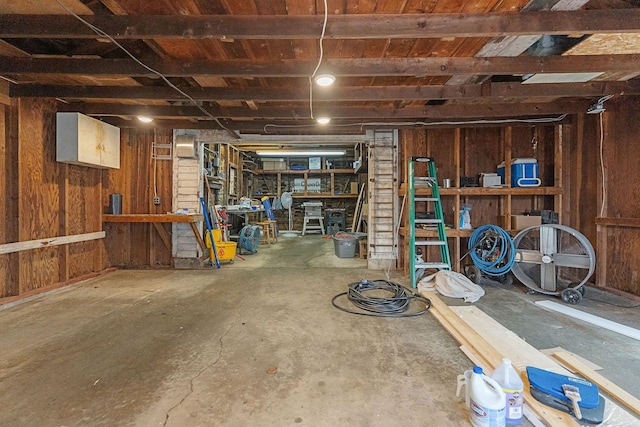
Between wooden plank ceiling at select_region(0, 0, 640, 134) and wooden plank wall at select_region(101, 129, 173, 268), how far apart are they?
1.03 metres

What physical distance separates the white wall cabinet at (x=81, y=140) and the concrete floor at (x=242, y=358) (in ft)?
5.39

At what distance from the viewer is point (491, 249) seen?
11.5ft

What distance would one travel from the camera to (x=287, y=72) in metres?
2.48

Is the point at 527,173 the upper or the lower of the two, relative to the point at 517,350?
upper

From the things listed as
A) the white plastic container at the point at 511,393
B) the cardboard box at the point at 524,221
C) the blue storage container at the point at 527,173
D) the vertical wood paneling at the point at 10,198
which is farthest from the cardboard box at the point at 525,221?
the vertical wood paneling at the point at 10,198

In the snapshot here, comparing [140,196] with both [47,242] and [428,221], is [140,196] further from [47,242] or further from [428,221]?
[428,221]

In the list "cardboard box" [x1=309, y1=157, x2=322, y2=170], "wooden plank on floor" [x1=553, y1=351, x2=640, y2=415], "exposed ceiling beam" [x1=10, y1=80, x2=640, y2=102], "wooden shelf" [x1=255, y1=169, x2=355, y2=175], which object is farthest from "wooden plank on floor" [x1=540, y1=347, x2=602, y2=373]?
"cardboard box" [x1=309, y1=157, x2=322, y2=170]

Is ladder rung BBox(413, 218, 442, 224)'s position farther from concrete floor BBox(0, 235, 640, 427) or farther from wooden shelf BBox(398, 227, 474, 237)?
concrete floor BBox(0, 235, 640, 427)

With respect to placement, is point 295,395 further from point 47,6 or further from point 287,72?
point 47,6

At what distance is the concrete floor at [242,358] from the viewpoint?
55.6 inches

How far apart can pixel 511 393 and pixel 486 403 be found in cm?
16

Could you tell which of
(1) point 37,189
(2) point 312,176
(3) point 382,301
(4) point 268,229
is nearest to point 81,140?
(1) point 37,189

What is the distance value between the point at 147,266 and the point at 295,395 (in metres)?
4.09

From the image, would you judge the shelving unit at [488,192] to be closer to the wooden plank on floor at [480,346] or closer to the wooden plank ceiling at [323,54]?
the wooden plank ceiling at [323,54]
